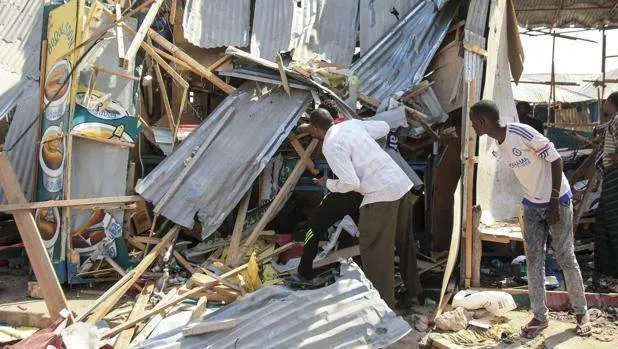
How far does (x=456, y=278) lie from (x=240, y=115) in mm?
3124

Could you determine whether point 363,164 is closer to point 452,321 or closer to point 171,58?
point 452,321

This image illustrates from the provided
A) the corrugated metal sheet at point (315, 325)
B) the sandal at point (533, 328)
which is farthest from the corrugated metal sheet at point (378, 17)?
the sandal at point (533, 328)

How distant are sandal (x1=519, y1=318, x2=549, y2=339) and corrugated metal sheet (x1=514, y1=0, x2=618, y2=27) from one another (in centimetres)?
702

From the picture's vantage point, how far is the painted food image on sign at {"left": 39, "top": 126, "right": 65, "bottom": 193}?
18.4 ft

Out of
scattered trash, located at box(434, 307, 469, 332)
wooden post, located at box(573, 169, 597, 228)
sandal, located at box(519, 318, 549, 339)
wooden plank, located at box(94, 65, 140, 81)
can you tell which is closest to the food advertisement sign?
wooden plank, located at box(94, 65, 140, 81)

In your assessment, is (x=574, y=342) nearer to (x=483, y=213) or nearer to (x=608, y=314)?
(x=608, y=314)

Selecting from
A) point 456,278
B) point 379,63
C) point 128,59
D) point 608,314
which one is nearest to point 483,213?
point 456,278

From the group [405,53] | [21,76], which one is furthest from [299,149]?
[21,76]

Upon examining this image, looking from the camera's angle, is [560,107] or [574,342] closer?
[574,342]

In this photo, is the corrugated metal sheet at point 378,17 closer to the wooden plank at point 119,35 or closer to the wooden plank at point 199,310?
the wooden plank at point 119,35

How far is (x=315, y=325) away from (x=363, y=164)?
55.1 inches

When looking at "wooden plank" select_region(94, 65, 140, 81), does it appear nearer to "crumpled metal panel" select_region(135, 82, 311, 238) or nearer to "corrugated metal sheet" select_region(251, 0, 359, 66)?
"crumpled metal panel" select_region(135, 82, 311, 238)

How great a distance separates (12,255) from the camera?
6707mm

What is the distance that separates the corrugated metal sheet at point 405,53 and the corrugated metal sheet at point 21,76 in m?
4.35
